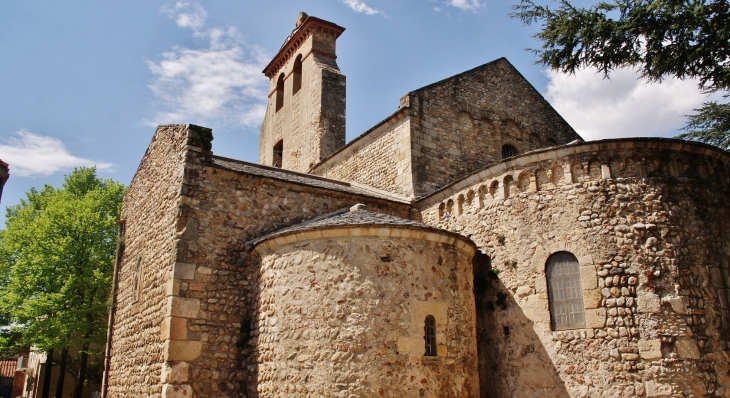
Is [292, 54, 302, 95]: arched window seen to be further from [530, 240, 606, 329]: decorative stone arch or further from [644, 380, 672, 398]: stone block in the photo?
[644, 380, 672, 398]: stone block

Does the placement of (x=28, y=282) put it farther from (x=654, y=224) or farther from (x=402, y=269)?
(x=654, y=224)

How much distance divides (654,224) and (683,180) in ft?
3.79

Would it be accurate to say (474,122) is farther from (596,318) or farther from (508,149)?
(596,318)

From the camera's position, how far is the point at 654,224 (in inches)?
383

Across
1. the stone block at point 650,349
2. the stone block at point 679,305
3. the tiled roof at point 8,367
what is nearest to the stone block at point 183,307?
the stone block at point 650,349

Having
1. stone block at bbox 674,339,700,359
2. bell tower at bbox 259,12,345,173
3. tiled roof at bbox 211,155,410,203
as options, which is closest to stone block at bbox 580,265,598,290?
stone block at bbox 674,339,700,359

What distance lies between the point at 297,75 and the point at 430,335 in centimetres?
1598

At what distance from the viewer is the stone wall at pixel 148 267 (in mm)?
11055

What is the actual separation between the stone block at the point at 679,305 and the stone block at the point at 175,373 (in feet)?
28.0

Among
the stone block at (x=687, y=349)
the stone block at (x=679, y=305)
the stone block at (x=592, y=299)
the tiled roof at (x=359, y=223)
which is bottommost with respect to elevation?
the stone block at (x=687, y=349)

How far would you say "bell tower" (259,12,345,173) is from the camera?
20567 mm

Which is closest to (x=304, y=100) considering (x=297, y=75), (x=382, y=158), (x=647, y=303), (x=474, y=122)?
(x=297, y=75)

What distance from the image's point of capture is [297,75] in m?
23.2

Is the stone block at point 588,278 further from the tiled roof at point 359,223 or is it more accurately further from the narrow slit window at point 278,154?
the narrow slit window at point 278,154
